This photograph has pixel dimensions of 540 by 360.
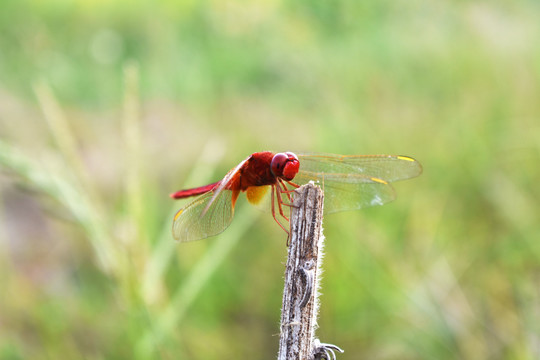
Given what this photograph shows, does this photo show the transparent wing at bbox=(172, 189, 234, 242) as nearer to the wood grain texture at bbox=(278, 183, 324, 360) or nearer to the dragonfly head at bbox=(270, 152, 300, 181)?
the dragonfly head at bbox=(270, 152, 300, 181)

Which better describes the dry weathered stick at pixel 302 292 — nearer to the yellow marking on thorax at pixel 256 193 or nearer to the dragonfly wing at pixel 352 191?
the yellow marking on thorax at pixel 256 193

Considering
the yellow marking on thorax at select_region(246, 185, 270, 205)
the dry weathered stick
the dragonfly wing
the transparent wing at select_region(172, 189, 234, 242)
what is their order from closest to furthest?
the dry weathered stick < the transparent wing at select_region(172, 189, 234, 242) < the yellow marking on thorax at select_region(246, 185, 270, 205) < the dragonfly wing

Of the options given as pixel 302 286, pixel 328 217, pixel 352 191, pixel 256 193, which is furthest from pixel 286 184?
pixel 328 217

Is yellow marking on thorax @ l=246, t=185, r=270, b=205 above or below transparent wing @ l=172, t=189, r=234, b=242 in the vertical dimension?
above

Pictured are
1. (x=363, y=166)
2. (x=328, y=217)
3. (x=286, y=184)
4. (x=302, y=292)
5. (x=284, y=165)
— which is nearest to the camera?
(x=302, y=292)

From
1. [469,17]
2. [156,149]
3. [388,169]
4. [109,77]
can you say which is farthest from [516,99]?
[109,77]

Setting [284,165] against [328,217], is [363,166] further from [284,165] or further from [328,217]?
[328,217]

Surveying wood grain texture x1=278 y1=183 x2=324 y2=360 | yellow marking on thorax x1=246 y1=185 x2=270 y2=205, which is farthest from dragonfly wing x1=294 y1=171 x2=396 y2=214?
wood grain texture x1=278 y1=183 x2=324 y2=360
